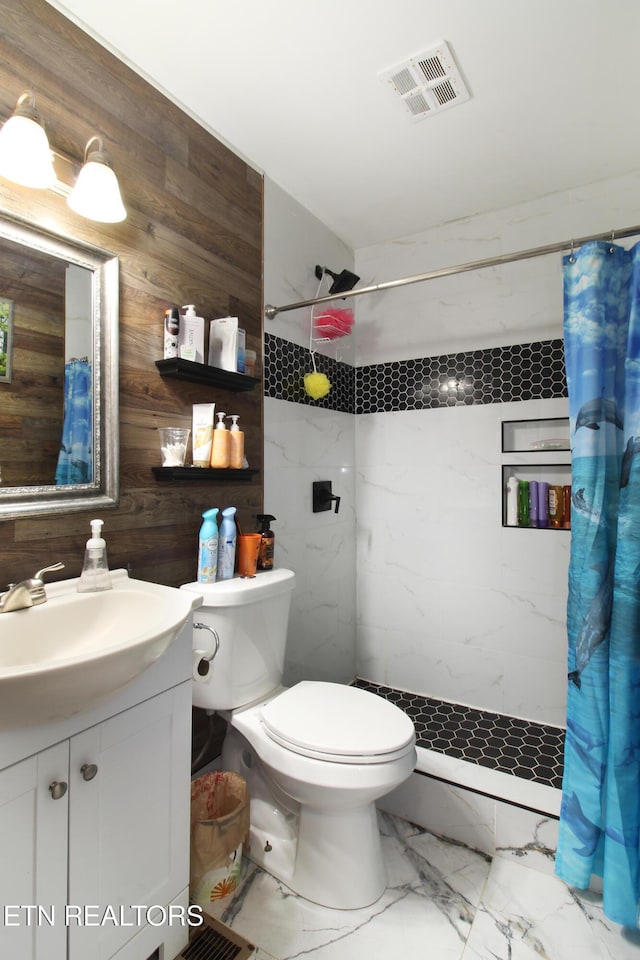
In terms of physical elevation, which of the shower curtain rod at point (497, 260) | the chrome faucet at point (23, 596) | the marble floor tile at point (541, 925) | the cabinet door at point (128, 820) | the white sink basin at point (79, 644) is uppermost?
the shower curtain rod at point (497, 260)

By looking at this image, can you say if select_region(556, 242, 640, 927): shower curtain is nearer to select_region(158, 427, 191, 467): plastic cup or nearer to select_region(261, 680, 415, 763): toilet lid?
select_region(261, 680, 415, 763): toilet lid

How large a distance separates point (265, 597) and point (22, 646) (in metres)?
0.66

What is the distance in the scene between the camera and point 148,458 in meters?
1.46

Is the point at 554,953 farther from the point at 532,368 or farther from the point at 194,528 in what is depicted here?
the point at 532,368

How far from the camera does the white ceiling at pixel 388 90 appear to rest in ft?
4.26

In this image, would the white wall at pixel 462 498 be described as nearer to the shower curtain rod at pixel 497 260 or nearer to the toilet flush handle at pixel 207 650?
the shower curtain rod at pixel 497 260

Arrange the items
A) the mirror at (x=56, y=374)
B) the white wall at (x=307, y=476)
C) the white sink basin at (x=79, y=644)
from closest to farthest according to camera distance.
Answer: the white sink basin at (x=79, y=644), the mirror at (x=56, y=374), the white wall at (x=307, y=476)

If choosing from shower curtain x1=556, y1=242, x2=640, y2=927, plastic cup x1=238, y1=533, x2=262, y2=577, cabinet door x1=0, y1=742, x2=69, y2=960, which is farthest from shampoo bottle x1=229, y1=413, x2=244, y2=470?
shower curtain x1=556, y1=242, x2=640, y2=927

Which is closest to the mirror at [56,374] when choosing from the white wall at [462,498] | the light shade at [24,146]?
the light shade at [24,146]

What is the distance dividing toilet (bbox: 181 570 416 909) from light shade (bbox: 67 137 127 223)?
3.39 feet

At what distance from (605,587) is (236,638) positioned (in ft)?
3.50

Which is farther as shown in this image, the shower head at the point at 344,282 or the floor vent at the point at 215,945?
the shower head at the point at 344,282

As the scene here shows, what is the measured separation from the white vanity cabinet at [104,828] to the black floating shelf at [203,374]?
779 millimetres

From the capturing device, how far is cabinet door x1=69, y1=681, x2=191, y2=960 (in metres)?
0.94
